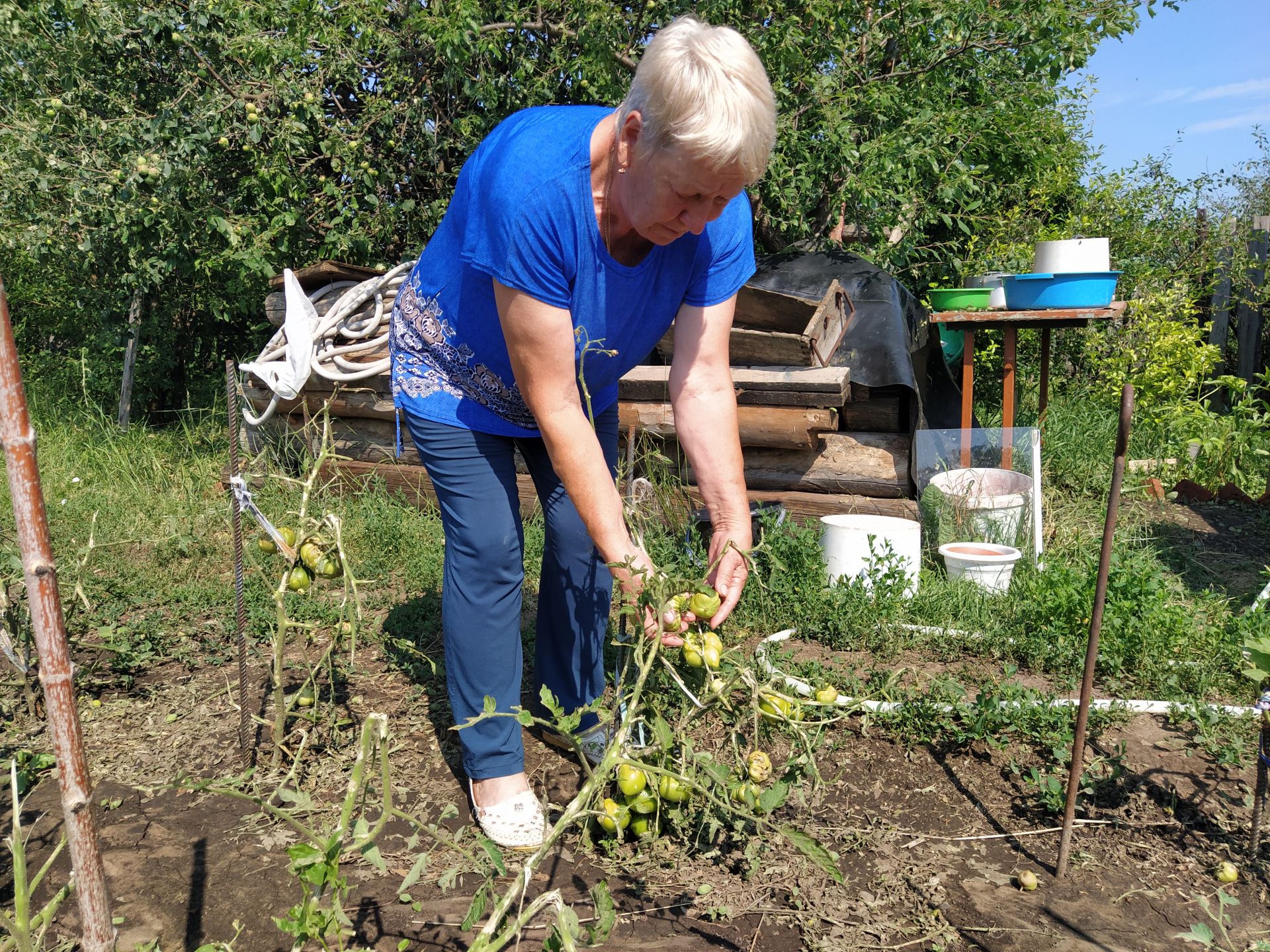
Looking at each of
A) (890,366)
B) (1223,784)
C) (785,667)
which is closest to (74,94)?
(890,366)

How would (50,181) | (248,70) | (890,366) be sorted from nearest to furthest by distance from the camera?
(890,366), (50,181), (248,70)

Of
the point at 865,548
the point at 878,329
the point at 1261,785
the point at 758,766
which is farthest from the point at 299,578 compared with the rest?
the point at 878,329

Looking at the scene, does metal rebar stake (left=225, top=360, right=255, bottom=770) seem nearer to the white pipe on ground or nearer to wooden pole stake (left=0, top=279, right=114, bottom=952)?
wooden pole stake (left=0, top=279, right=114, bottom=952)

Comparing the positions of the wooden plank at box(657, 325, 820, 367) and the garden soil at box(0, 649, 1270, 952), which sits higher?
the wooden plank at box(657, 325, 820, 367)

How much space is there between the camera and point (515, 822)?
2.34m

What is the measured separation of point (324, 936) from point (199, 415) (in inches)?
233

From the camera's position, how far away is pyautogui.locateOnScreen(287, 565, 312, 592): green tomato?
2391 millimetres

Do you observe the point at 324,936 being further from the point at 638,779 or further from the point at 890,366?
the point at 890,366

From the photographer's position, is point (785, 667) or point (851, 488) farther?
point (851, 488)

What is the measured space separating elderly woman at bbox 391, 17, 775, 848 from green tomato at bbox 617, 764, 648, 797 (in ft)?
1.13

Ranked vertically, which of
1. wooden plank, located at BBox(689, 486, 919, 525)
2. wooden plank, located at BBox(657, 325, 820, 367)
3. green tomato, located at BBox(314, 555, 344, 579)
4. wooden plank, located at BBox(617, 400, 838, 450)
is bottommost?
wooden plank, located at BBox(689, 486, 919, 525)

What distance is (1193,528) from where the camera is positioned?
4.68 meters

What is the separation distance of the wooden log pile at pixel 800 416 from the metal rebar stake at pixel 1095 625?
7.41 feet

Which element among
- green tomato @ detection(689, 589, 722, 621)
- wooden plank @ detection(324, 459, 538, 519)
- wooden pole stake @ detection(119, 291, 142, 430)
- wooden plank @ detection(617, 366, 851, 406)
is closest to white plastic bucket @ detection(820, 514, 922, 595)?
wooden plank @ detection(617, 366, 851, 406)
